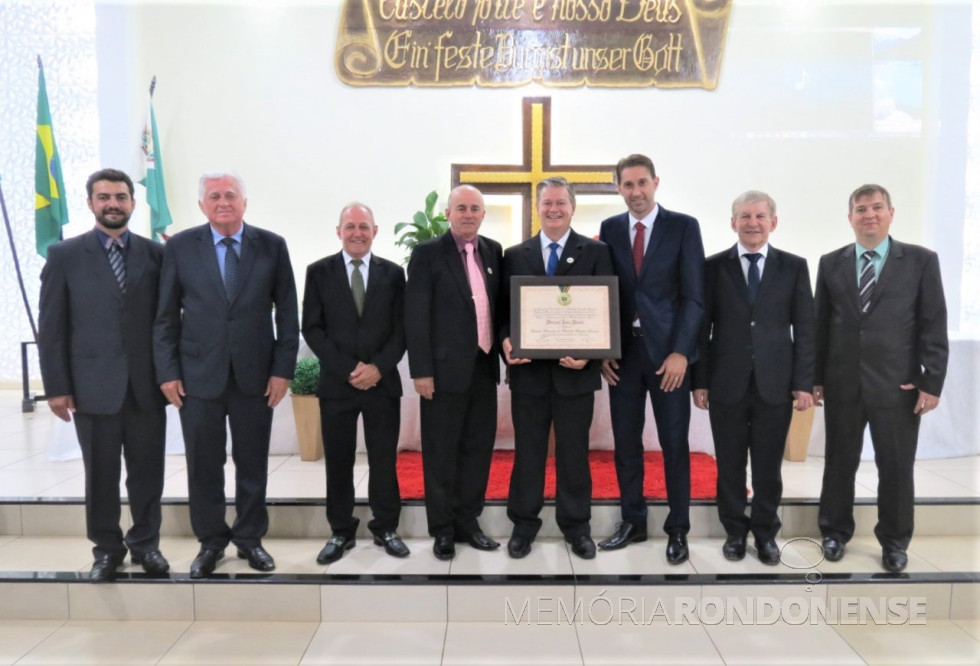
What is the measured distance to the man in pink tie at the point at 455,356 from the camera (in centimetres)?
255

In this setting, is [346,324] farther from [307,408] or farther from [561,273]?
[307,408]

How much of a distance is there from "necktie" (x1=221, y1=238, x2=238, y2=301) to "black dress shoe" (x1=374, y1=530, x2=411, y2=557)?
1127mm

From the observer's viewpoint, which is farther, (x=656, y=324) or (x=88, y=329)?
(x=656, y=324)

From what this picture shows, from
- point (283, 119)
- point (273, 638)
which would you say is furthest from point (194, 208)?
point (273, 638)

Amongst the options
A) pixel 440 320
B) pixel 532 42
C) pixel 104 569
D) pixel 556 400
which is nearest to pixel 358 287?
pixel 440 320

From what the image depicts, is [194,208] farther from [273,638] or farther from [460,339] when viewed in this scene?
[273,638]

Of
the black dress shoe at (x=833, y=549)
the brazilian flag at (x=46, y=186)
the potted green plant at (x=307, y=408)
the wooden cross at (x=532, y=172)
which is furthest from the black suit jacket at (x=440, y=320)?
the brazilian flag at (x=46, y=186)

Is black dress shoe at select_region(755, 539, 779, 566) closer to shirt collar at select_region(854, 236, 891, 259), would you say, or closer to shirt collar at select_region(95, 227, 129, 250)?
shirt collar at select_region(854, 236, 891, 259)

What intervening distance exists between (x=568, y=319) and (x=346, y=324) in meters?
0.87

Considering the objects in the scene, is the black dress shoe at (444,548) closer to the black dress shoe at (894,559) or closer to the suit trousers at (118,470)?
the suit trousers at (118,470)

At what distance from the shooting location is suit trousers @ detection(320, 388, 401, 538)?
2.62 meters

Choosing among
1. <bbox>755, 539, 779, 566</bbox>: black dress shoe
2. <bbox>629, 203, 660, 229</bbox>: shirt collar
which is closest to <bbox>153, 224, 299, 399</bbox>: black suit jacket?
<bbox>629, 203, 660, 229</bbox>: shirt collar

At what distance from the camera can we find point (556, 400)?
2.59 meters

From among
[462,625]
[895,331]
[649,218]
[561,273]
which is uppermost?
[649,218]
